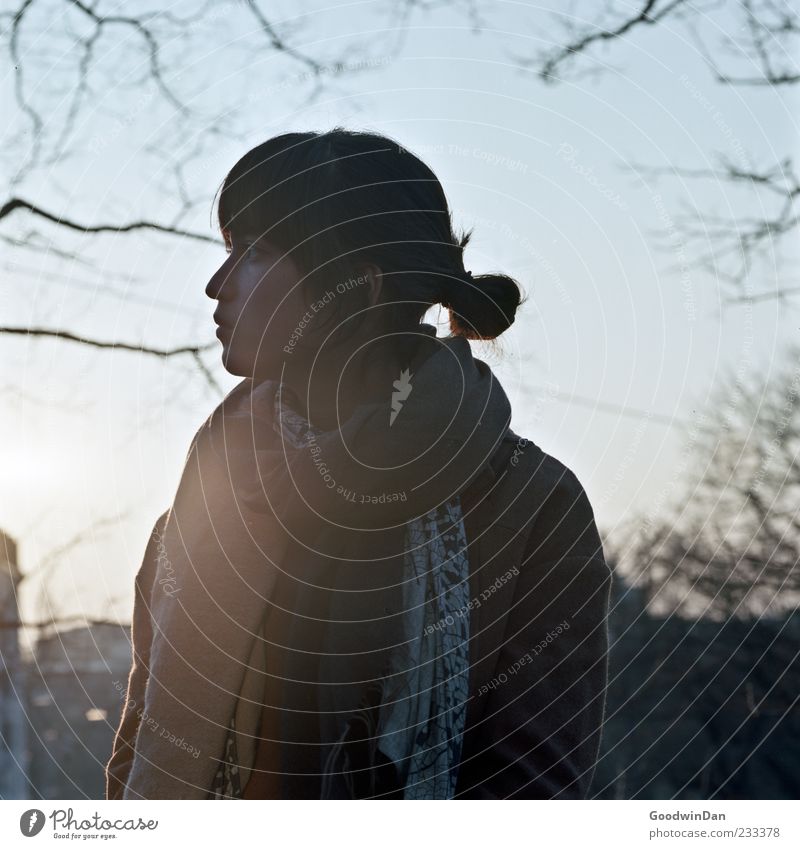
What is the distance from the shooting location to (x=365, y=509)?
1.11 meters

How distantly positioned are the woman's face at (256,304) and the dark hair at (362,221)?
0.06ft

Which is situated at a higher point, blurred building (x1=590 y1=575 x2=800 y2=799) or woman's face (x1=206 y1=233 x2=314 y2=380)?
blurred building (x1=590 y1=575 x2=800 y2=799)

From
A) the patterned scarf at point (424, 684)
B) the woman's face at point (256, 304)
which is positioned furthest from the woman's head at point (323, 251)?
the patterned scarf at point (424, 684)

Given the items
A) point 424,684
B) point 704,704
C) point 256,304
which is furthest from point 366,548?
point 704,704

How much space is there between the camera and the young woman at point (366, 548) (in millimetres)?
1082

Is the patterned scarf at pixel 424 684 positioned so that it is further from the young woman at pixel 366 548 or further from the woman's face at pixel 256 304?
the woman's face at pixel 256 304

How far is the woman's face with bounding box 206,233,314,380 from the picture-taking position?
112cm

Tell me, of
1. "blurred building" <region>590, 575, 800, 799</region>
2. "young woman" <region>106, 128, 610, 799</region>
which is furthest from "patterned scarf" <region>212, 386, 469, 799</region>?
"blurred building" <region>590, 575, 800, 799</region>

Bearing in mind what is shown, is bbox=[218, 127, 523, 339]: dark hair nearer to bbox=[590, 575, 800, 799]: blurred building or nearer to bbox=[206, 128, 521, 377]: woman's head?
bbox=[206, 128, 521, 377]: woman's head

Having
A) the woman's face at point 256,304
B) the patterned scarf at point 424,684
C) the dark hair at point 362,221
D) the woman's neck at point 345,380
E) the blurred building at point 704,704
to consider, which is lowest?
the patterned scarf at point 424,684

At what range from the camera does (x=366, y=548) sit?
1132mm

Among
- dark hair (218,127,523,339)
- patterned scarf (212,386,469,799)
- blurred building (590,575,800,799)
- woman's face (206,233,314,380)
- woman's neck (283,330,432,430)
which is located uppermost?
blurred building (590,575,800,799)
